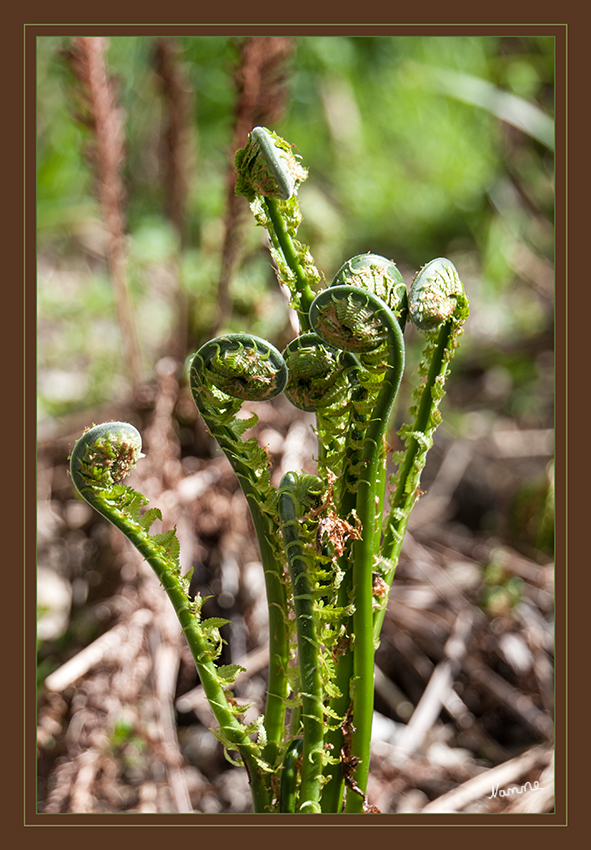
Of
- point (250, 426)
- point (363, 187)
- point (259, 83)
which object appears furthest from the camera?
point (363, 187)

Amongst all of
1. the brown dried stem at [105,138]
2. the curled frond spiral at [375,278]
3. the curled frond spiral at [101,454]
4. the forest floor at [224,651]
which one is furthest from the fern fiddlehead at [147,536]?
the brown dried stem at [105,138]

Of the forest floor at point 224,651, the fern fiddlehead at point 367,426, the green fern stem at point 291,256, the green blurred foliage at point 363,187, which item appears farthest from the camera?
the green blurred foliage at point 363,187

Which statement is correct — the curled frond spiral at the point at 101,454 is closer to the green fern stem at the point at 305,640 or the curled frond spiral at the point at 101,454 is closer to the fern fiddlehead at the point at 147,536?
the fern fiddlehead at the point at 147,536

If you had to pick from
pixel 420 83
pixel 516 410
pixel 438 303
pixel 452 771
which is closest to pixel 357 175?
pixel 420 83

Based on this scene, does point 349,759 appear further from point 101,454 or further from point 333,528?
point 101,454

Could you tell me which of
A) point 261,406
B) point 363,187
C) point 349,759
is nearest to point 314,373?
point 349,759

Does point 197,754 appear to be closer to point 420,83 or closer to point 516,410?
point 516,410
